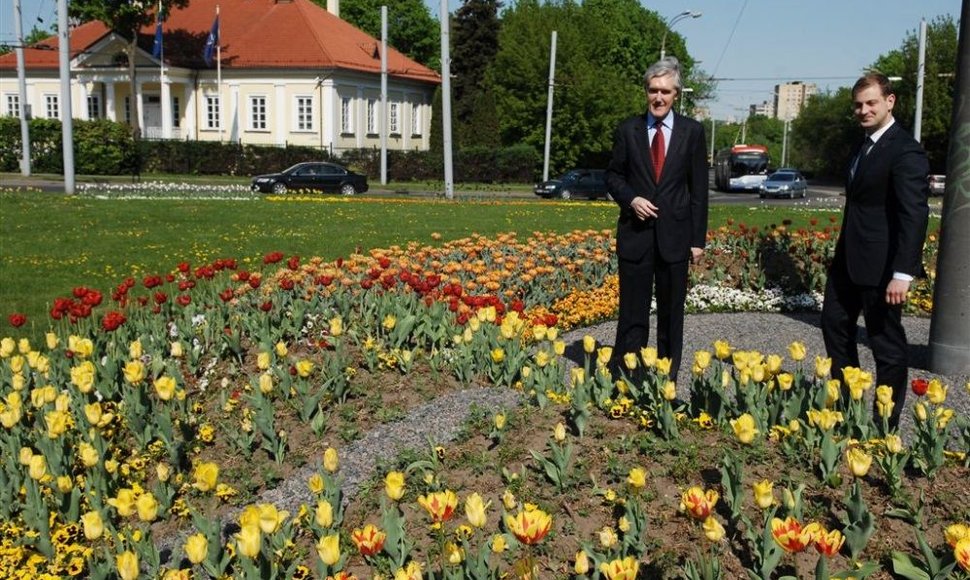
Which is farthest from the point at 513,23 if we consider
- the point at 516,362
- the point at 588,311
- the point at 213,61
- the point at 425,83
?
the point at 516,362

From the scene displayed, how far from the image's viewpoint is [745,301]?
9547 millimetres

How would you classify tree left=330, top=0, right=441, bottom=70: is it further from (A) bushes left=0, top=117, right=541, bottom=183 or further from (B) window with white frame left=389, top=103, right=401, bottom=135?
(A) bushes left=0, top=117, right=541, bottom=183

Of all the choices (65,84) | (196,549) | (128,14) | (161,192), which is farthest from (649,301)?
(128,14)

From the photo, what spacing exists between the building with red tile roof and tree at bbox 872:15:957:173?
27.5 m

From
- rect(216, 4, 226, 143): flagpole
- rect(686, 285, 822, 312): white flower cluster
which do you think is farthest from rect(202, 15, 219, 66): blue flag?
rect(686, 285, 822, 312): white flower cluster

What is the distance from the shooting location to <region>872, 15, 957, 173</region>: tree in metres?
51.3

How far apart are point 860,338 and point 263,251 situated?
7.62 meters

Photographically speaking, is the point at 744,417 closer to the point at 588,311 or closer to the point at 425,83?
the point at 588,311

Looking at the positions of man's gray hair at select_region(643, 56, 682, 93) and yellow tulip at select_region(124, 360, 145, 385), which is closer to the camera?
yellow tulip at select_region(124, 360, 145, 385)

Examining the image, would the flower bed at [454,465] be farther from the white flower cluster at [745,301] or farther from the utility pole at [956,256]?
the white flower cluster at [745,301]

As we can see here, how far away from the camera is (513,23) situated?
5428 cm

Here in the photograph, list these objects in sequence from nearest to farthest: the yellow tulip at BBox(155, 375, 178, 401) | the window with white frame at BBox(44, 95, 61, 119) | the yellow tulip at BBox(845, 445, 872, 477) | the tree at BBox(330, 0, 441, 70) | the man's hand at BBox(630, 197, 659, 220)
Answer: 1. the yellow tulip at BBox(845, 445, 872, 477)
2. the yellow tulip at BBox(155, 375, 178, 401)
3. the man's hand at BBox(630, 197, 659, 220)
4. the window with white frame at BBox(44, 95, 61, 119)
5. the tree at BBox(330, 0, 441, 70)

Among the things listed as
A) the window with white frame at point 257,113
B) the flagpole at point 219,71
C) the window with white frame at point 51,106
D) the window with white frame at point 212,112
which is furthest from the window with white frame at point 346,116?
the window with white frame at point 51,106

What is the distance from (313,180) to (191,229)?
58.0 ft
